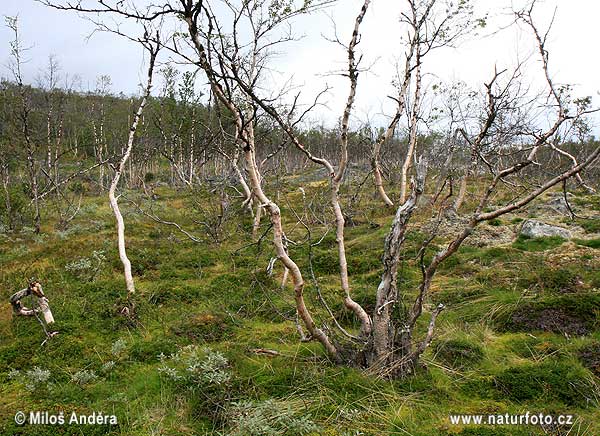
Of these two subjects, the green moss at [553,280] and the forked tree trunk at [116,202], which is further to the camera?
Result: the forked tree trunk at [116,202]

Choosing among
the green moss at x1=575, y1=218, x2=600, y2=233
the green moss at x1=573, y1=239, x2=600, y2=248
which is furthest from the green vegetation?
the green moss at x1=575, y1=218, x2=600, y2=233

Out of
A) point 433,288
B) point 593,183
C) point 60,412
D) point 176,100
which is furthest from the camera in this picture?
point 176,100

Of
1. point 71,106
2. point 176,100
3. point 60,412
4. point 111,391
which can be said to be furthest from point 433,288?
point 71,106

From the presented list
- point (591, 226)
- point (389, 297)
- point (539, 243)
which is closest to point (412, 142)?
point (389, 297)

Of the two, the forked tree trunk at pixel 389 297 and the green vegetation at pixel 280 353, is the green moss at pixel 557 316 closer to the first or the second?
the green vegetation at pixel 280 353

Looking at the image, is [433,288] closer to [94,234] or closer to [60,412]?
[60,412]

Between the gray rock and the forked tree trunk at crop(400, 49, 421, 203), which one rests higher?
the forked tree trunk at crop(400, 49, 421, 203)

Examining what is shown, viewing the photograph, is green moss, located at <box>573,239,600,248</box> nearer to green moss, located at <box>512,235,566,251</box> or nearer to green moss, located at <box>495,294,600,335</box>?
green moss, located at <box>512,235,566,251</box>

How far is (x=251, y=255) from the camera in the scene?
34.1ft

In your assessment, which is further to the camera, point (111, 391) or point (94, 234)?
point (94, 234)

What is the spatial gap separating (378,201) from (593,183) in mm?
10812

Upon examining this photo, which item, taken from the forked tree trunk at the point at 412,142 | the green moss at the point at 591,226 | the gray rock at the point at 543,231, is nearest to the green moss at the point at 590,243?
the gray rock at the point at 543,231

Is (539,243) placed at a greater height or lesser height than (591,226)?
lesser

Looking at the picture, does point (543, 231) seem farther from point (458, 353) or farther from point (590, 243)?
point (458, 353)
